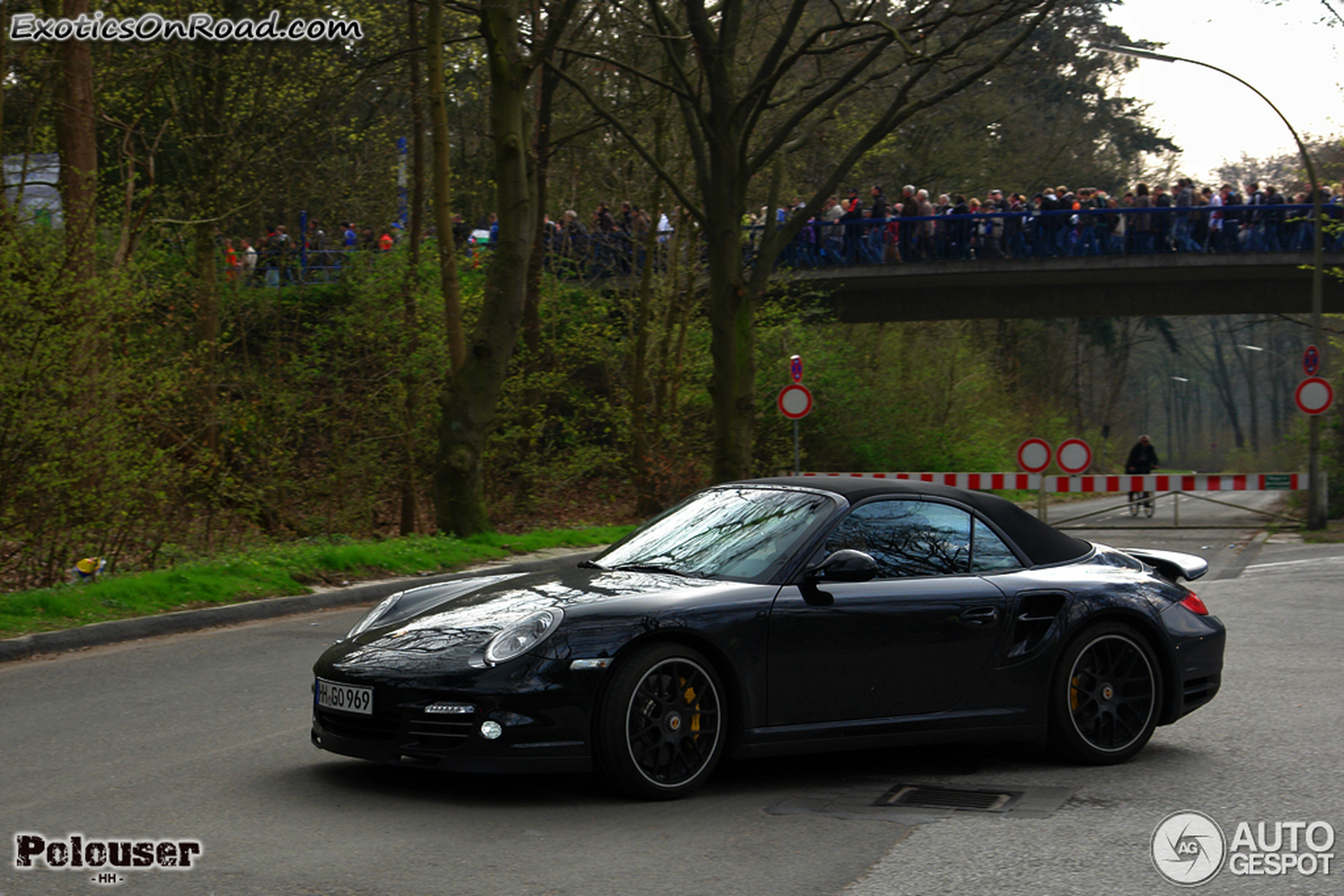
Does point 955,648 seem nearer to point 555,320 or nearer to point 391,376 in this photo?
point 391,376

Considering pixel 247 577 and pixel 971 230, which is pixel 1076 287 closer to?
pixel 971 230

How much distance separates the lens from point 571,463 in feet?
92.9

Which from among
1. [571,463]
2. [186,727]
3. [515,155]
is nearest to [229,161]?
[515,155]

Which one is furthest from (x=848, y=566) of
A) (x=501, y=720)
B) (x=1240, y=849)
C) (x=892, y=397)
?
(x=892, y=397)

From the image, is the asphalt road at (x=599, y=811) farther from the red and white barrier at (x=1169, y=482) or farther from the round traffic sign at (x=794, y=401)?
the red and white barrier at (x=1169, y=482)

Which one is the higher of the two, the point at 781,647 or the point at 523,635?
the point at 523,635

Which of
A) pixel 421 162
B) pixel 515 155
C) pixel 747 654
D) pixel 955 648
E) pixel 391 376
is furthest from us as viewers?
pixel 421 162

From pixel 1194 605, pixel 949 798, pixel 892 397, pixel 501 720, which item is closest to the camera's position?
pixel 501 720

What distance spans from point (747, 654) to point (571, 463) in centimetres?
2226

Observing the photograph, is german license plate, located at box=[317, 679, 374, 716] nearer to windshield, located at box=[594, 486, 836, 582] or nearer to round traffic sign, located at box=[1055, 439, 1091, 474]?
windshield, located at box=[594, 486, 836, 582]

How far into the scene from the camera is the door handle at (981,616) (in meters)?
6.79

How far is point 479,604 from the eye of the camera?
21.2ft

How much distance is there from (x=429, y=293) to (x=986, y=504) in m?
18.3

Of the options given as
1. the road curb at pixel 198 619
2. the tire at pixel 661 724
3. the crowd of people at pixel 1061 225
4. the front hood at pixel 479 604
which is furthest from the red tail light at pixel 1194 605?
the crowd of people at pixel 1061 225
